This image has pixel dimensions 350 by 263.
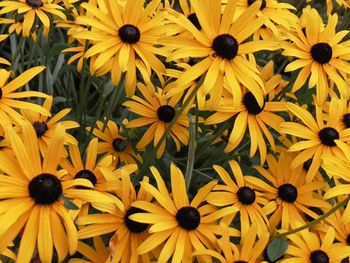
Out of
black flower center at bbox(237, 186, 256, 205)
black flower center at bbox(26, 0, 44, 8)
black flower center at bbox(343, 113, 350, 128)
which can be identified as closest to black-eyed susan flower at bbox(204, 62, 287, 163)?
black flower center at bbox(237, 186, 256, 205)

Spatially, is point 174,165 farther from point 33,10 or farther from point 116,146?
point 33,10

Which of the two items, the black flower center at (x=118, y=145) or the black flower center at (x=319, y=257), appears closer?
the black flower center at (x=319, y=257)

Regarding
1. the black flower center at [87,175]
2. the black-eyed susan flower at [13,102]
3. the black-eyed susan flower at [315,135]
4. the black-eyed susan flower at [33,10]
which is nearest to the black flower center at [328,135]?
the black-eyed susan flower at [315,135]

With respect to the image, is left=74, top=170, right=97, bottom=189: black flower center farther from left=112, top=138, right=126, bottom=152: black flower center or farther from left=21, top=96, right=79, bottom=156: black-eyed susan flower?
left=112, top=138, right=126, bottom=152: black flower center

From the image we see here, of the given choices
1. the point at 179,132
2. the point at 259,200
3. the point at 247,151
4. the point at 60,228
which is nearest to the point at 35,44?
the point at 179,132

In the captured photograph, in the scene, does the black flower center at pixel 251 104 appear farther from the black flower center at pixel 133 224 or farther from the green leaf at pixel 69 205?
the green leaf at pixel 69 205

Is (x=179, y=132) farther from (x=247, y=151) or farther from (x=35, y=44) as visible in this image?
(x=35, y=44)
